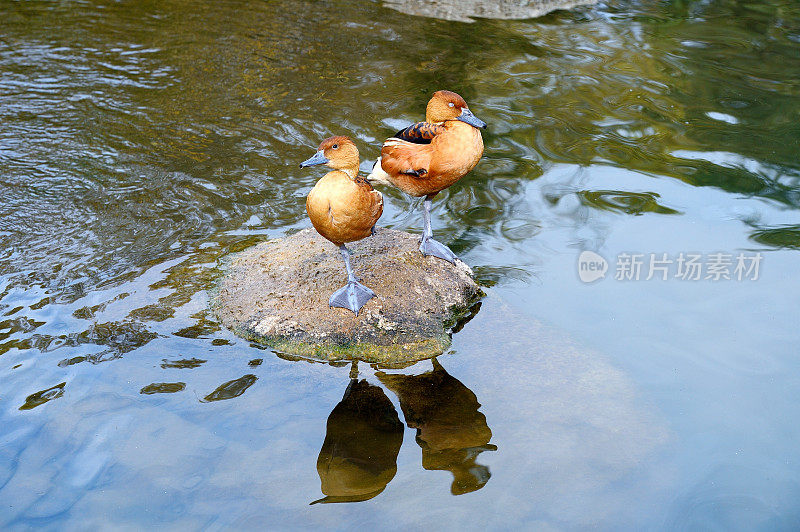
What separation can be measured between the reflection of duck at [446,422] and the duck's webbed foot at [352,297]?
437 mm

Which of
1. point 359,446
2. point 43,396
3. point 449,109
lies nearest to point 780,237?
point 449,109

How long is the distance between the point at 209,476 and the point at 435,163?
85.2 inches

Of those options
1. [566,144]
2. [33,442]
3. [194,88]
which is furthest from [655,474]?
[194,88]

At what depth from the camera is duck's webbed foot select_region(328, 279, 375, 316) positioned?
4348mm

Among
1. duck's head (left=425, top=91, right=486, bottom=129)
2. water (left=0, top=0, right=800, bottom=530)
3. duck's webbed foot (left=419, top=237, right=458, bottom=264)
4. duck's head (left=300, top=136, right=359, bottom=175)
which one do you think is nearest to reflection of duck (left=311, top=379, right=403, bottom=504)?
water (left=0, top=0, right=800, bottom=530)

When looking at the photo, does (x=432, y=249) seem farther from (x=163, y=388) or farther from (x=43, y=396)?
(x=43, y=396)

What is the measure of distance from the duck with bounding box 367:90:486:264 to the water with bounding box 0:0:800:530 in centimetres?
102

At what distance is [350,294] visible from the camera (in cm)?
436

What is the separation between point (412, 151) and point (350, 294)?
94 centimetres

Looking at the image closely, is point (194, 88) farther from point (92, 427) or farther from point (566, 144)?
point (92, 427)

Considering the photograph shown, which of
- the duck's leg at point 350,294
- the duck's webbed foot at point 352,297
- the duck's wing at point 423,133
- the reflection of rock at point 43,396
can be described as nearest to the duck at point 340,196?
the duck's leg at point 350,294

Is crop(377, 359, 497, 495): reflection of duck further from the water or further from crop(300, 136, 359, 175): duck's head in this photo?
crop(300, 136, 359, 175): duck's head

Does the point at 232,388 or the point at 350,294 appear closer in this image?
the point at 232,388

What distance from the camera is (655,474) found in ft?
12.0
